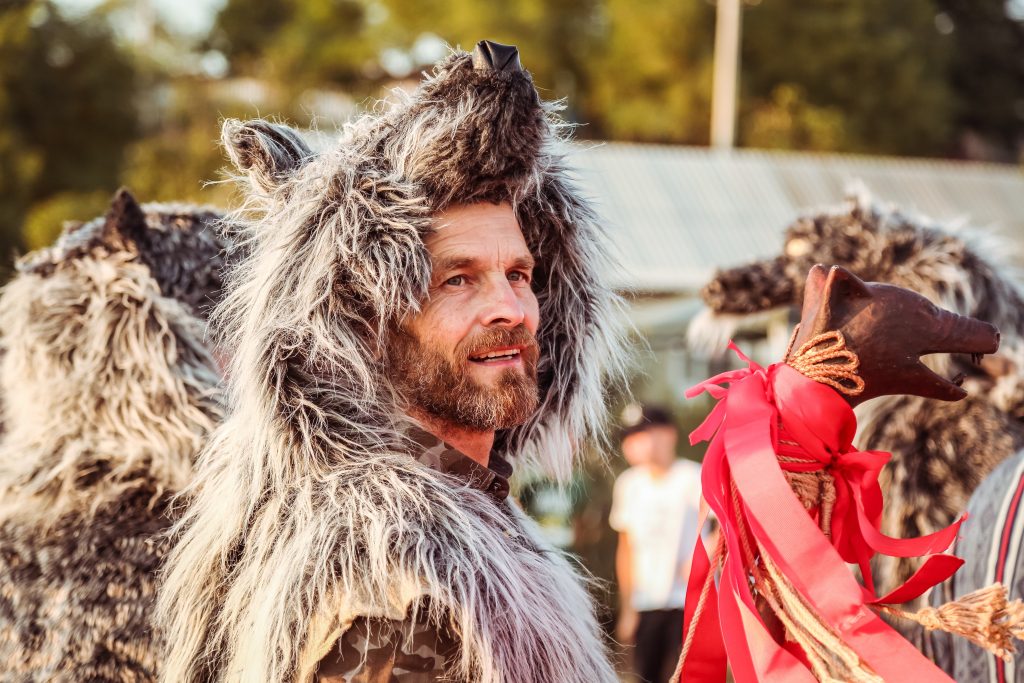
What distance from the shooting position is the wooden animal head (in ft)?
6.01

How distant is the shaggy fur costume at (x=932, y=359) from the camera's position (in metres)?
3.07

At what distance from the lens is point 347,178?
2025 millimetres

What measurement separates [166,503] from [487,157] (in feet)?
3.61

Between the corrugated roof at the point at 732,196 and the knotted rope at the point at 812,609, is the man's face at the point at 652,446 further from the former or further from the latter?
the corrugated roof at the point at 732,196

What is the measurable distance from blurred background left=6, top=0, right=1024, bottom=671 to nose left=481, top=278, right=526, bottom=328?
9.54 m

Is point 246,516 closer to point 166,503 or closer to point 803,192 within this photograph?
point 166,503

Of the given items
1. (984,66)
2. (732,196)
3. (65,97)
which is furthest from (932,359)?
(984,66)

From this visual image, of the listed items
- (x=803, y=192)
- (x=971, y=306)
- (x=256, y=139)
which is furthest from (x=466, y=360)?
(x=803, y=192)

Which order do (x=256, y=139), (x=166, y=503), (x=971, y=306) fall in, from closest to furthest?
(x=256, y=139)
(x=166, y=503)
(x=971, y=306)

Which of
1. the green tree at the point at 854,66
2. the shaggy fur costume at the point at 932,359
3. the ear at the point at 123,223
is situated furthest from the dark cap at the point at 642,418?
the green tree at the point at 854,66

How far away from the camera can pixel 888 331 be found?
184 cm

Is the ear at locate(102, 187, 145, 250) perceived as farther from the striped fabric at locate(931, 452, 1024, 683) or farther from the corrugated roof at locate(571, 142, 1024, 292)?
the corrugated roof at locate(571, 142, 1024, 292)

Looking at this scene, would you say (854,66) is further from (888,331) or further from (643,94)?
(888,331)

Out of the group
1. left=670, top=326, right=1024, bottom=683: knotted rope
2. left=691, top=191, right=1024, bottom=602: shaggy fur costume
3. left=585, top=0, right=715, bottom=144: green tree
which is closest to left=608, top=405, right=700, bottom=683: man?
left=691, top=191, right=1024, bottom=602: shaggy fur costume
